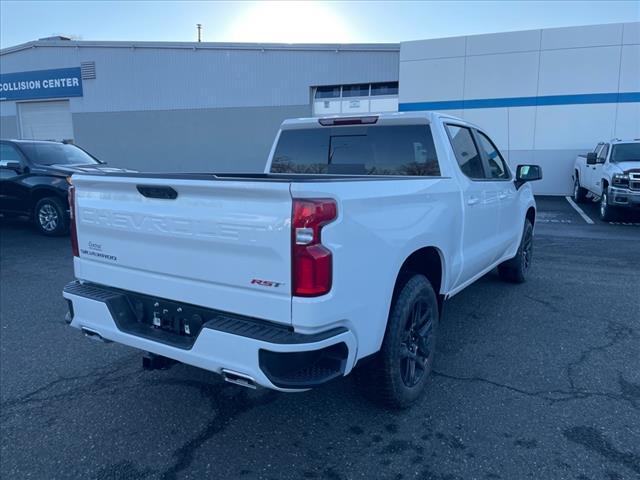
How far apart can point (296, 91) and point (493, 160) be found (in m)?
15.9

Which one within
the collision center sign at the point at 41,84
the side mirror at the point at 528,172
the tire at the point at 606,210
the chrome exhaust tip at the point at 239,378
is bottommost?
the tire at the point at 606,210

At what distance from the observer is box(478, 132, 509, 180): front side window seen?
5.00 m

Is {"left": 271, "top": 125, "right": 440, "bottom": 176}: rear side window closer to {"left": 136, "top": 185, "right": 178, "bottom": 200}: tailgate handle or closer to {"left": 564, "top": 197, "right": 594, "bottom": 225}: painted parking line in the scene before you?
{"left": 136, "top": 185, "right": 178, "bottom": 200}: tailgate handle

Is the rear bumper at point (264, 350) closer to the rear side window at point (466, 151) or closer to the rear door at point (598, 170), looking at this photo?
the rear side window at point (466, 151)

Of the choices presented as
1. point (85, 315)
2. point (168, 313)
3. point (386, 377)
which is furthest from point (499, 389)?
point (85, 315)

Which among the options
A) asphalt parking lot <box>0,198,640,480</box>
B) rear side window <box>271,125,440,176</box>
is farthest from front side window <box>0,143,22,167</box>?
rear side window <box>271,125,440,176</box>

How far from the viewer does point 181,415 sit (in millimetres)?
3281

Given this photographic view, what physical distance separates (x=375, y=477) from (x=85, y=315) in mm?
2012

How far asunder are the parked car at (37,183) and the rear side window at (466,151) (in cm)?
749

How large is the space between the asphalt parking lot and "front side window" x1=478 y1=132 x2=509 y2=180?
147cm

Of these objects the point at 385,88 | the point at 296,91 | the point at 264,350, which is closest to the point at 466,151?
the point at 264,350

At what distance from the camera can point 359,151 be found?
430 cm

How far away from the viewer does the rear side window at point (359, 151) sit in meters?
4.07

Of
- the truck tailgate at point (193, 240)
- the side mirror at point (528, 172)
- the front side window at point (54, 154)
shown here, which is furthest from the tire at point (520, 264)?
the front side window at point (54, 154)
